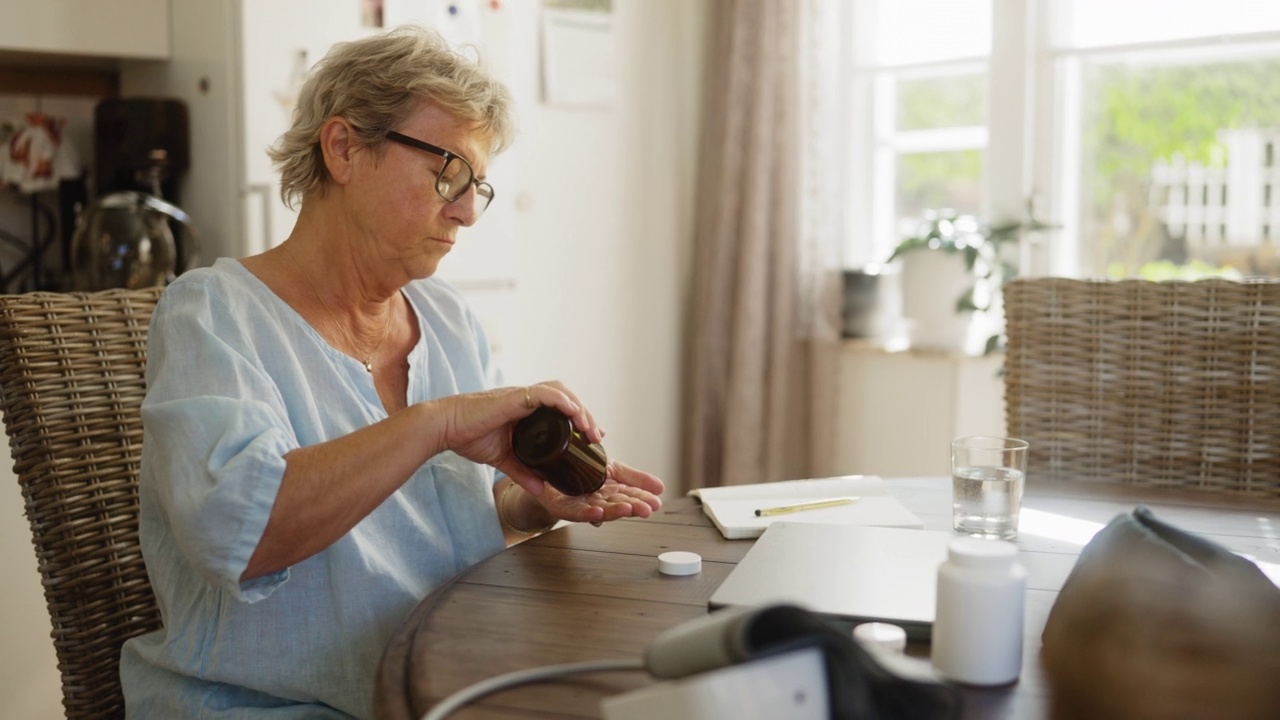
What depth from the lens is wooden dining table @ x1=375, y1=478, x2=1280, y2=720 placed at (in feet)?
2.72

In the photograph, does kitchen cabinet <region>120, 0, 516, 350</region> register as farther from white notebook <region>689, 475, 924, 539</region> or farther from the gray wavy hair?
white notebook <region>689, 475, 924, 539</region>

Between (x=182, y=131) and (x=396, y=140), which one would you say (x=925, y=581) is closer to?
(x=396, y=140)

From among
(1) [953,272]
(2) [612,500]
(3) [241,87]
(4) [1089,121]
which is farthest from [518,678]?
(4) [1089,121]

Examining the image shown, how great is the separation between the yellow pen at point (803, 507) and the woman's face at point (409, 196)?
51 centimetres

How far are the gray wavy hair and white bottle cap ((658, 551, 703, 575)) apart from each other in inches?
24.0

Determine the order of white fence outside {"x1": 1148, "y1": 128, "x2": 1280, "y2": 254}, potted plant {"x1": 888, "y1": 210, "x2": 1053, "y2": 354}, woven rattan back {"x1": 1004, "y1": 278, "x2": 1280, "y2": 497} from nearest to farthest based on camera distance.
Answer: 1. woven rattan back {"x1": 1004, "y1": 278, "x2": 1280, "y2": 497}
2. white fence outside {"x1": 1148, "y1": 128, "x2": 1280, "y2": 254}
3. potted plant {"x1": 888, "y1": 210, "x2": 1053, "y2": 354}

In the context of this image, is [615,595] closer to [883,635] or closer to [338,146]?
[883,635]

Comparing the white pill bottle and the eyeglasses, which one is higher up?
the eyeglasses

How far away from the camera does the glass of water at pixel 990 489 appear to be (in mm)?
1235

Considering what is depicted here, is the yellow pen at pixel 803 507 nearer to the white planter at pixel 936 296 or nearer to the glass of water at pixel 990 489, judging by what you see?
the glass of water at pixel 990 489

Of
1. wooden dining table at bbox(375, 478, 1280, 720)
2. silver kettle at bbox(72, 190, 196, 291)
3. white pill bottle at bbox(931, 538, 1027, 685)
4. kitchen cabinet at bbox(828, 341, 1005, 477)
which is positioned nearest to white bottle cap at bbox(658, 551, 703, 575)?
wooden dining table at bbox(375, 478, 1280, 720)

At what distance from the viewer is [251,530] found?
1.01m

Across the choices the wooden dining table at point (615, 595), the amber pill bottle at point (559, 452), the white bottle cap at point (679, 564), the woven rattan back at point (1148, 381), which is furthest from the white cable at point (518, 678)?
the woven rattan back at point (1148, 381)

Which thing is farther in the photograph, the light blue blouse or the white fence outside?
the white fence outside
